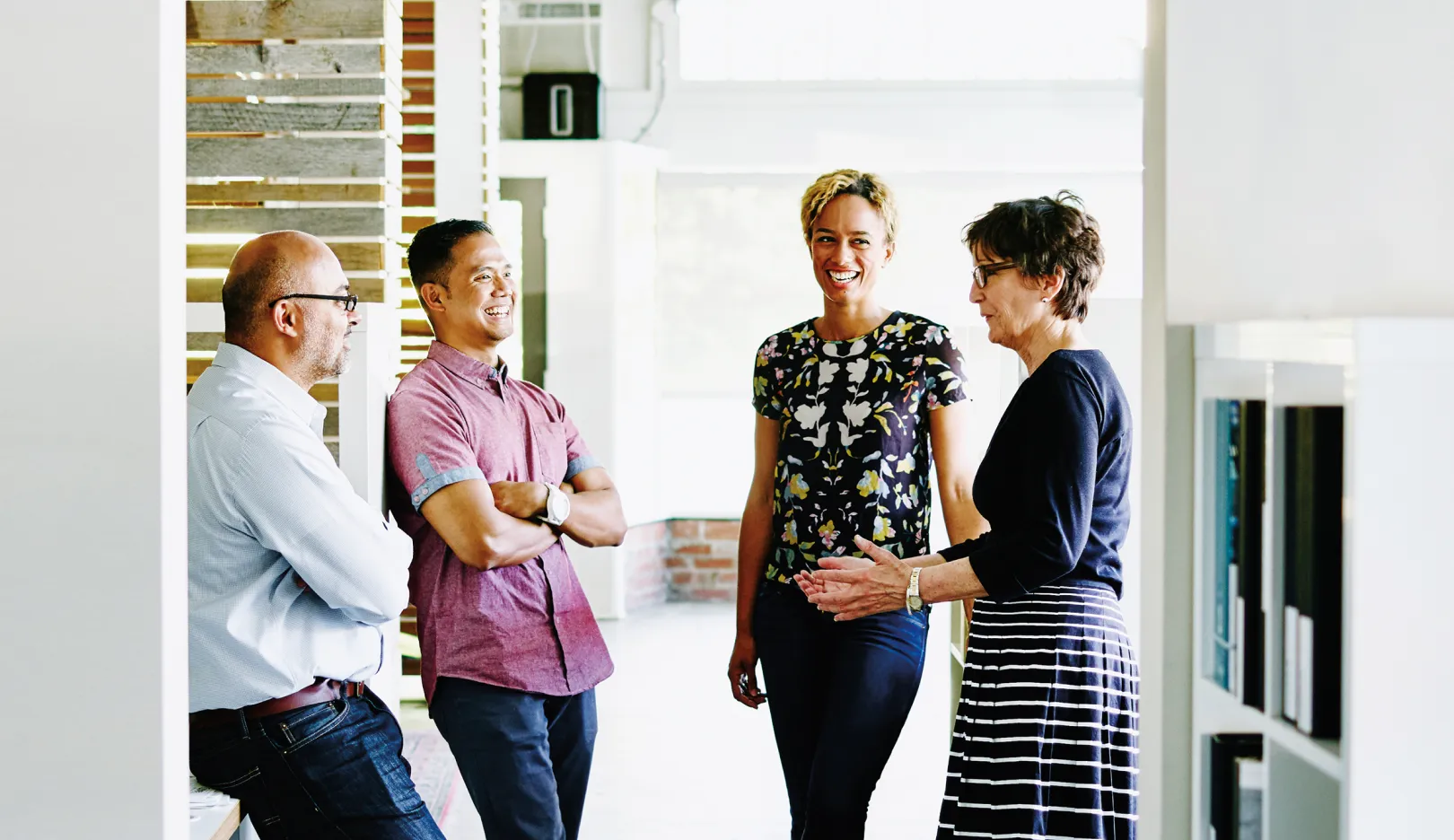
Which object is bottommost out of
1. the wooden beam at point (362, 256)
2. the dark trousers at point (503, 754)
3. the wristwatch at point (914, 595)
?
the dark trousers at point (503, 754)

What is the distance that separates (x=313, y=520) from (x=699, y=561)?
5882 millimetres

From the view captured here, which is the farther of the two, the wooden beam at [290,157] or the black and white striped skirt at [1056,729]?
the wooden beam at [290,157]

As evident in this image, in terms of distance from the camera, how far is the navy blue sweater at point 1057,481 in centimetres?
185

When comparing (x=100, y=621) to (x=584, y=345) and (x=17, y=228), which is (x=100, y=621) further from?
(x=584, y=345)

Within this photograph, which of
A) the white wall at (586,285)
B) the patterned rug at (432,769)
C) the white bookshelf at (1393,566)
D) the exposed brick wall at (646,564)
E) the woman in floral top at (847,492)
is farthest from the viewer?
the exposed brick wall at (646,564)

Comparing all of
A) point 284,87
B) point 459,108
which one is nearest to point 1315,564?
point 284,87

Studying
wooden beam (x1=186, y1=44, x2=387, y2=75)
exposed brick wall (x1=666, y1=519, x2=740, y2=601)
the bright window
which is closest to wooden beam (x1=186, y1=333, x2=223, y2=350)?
wooden beam (x1=186, y1=44, x2=387, y2=75)

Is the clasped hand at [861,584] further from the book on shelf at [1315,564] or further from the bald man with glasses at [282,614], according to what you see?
the book on shelf at [1315,564]

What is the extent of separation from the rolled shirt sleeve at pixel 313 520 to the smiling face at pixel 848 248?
971 millimetres

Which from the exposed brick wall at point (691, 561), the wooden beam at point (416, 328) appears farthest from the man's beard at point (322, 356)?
the exposed brick wall at point (691, 561)

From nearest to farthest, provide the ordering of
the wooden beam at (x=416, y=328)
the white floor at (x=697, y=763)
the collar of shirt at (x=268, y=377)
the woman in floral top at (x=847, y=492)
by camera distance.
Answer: the collar of shirt at (x=268, y=377), the woman in floral top at (x=847, y=492), the white floor at (x=697, y=763), the wooden beam at (x=416, y=328)

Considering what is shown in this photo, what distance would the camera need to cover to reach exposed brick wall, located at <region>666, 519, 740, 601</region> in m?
7.62

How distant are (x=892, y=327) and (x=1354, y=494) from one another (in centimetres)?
130

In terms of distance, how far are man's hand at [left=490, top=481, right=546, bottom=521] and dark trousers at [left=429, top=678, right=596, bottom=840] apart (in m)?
0.31
